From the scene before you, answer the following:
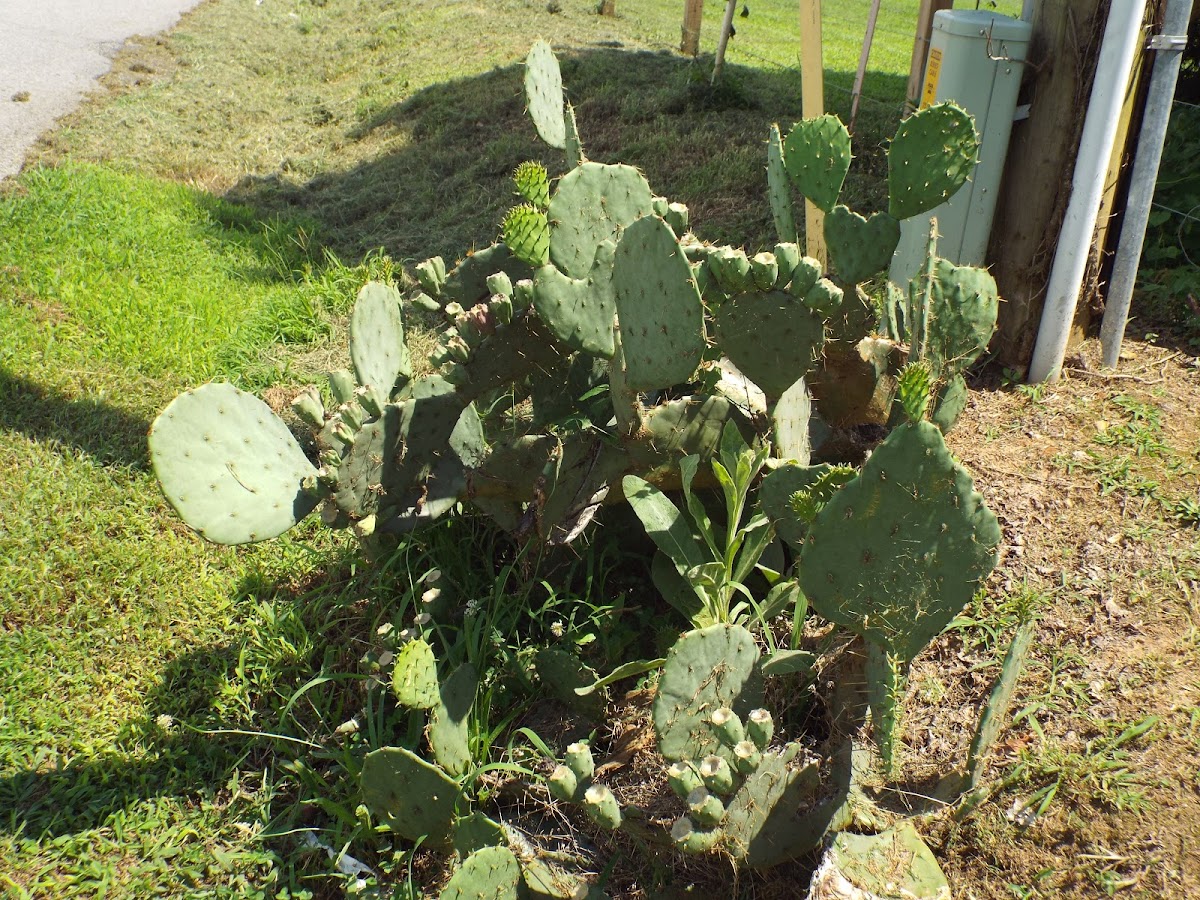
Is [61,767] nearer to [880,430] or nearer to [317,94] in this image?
[880,430]

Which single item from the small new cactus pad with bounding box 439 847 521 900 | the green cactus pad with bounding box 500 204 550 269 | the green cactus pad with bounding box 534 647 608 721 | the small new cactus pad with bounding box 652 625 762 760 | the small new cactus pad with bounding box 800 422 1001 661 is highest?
the green cactus pad with bounding box 500 204 550 269

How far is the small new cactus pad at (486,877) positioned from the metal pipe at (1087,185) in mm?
2470

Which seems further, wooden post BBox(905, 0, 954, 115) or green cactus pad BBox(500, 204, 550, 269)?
wooden post BBox(905, 0, 954, 115)

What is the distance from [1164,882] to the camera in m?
1.81

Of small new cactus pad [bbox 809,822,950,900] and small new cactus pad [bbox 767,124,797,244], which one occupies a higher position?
small new cactus pad [bbox 767,124,797,244]

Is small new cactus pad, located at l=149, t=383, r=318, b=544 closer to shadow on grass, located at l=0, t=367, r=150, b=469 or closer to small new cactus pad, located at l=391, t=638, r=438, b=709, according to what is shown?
small new cactus pad, located at l=391, t=638, r=438, b=709

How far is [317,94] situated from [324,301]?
13.9ft

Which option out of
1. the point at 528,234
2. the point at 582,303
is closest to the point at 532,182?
the point at 528,234

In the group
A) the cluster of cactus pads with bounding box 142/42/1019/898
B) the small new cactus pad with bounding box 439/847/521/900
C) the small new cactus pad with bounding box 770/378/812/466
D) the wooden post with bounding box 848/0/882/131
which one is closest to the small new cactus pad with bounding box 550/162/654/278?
the cluster of cactus pads with bounding box 142/42/1019/898

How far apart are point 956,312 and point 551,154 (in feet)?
13.2

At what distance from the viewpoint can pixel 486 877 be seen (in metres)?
1.83

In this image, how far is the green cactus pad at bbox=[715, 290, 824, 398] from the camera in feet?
Answer: 7.07

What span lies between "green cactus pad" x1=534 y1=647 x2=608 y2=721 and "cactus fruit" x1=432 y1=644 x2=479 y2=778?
177mm

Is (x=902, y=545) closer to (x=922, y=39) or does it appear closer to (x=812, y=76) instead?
(x=812, y=76)
